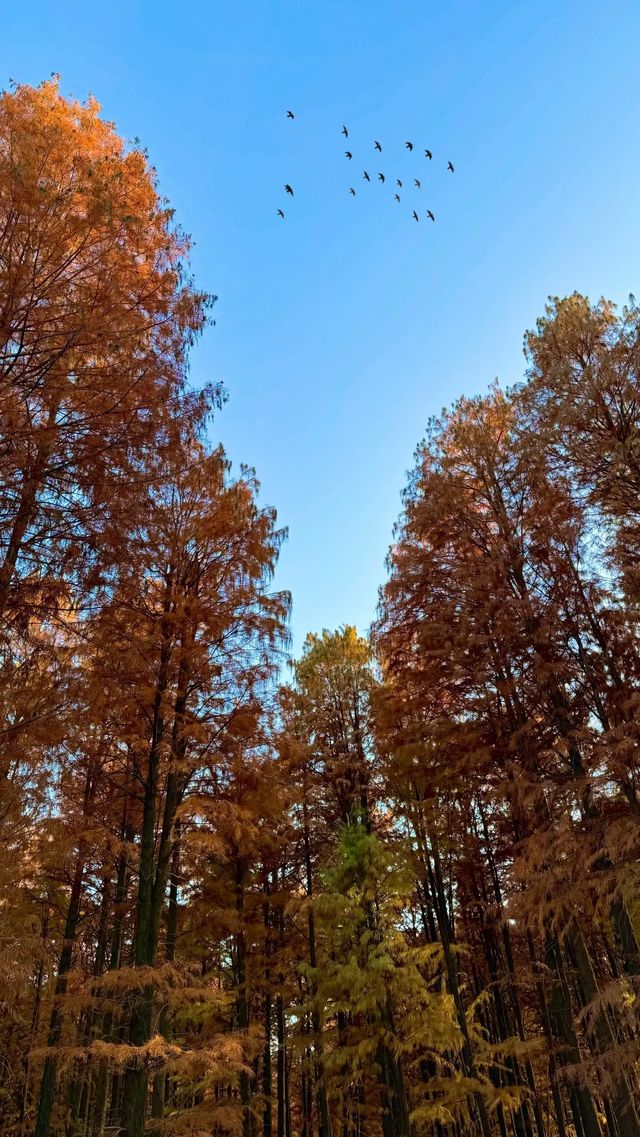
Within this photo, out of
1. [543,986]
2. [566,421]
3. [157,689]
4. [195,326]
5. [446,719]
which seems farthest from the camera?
[543,986]

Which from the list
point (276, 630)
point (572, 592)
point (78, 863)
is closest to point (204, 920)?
point (78, 863)

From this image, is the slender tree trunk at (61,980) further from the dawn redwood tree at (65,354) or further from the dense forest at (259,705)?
the dawn redwood tree at (65,354)

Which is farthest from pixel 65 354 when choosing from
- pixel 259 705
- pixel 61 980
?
pixel 61 980

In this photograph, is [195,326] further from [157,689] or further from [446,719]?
[446,719]

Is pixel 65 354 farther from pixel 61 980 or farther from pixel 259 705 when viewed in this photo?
pixel 61 980

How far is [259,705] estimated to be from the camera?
9523mm

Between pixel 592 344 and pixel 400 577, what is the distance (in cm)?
504

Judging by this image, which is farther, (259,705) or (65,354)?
(259,705)

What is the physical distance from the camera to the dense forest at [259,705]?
5.95m

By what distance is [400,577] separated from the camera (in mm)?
12344

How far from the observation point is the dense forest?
5945mm

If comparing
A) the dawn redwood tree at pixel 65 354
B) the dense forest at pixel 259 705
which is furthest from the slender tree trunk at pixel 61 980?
the dawn redwood tree at pixel 65 354

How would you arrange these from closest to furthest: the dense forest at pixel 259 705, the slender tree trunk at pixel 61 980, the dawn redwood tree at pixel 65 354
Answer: the dawn redwood tree at pixel 65 354, the dense forest at pixel 259 705, the slender tree trunk at pixel 61 980

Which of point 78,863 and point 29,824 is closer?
point 29,824
